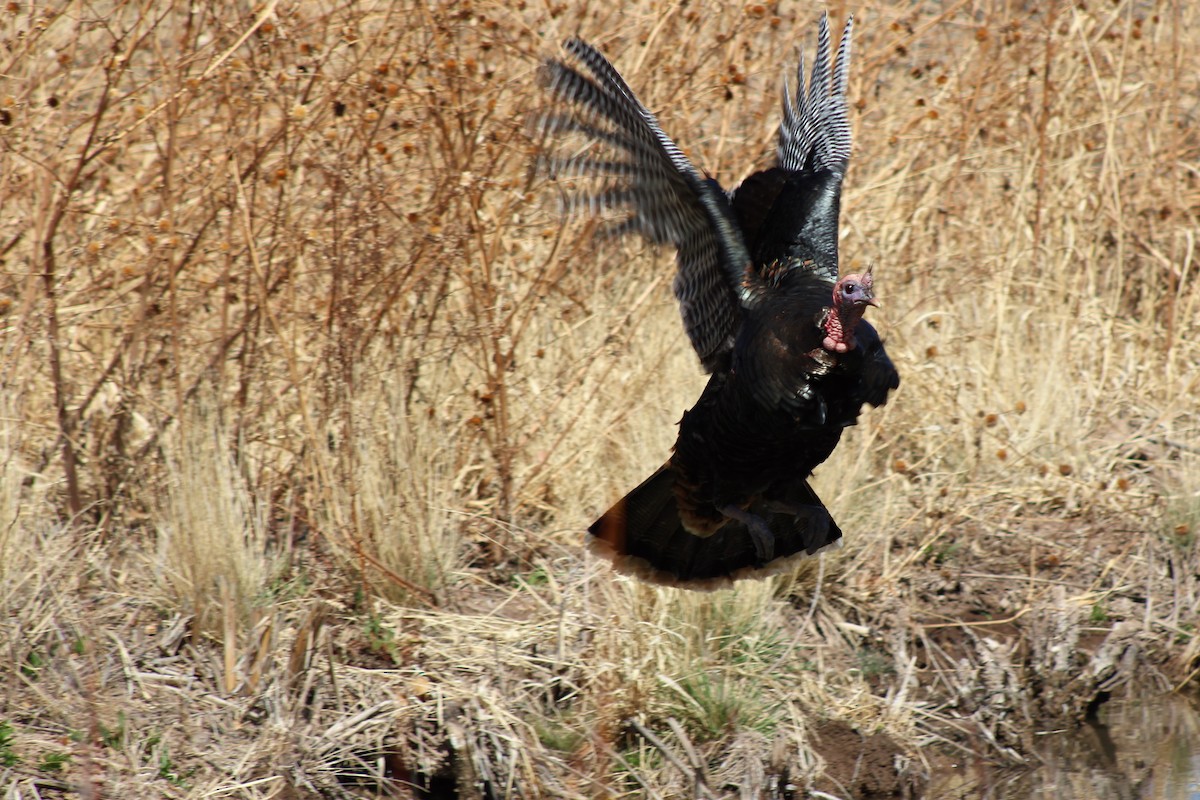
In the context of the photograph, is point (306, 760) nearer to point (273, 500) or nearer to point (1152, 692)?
point (273, 500)

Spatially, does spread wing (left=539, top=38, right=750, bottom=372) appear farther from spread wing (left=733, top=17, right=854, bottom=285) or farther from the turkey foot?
the turkey foot

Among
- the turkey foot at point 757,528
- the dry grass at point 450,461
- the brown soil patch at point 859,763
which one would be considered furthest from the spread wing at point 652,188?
the brown soil patch at point 859,763

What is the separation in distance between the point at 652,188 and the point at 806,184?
56cm

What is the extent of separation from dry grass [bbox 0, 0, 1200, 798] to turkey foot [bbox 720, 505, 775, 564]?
44 cm

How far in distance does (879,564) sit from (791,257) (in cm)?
147

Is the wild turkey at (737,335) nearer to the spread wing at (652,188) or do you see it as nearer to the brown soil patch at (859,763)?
the spread wing at (652,188)

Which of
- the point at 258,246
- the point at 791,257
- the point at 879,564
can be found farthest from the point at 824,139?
the point at 258,246

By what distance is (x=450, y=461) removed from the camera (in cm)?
489

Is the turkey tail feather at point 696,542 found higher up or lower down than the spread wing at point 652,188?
lower down

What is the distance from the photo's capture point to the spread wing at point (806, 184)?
4.09 metres

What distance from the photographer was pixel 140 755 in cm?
381

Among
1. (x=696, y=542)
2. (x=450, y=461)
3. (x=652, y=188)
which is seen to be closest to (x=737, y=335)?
(x=652, y=188)

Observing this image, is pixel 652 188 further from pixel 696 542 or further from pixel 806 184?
pixel 696 542

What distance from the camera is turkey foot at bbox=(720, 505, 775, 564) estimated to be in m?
4.05
